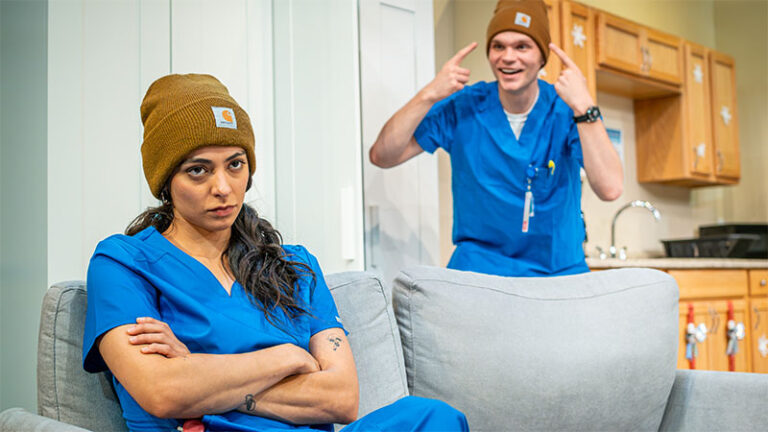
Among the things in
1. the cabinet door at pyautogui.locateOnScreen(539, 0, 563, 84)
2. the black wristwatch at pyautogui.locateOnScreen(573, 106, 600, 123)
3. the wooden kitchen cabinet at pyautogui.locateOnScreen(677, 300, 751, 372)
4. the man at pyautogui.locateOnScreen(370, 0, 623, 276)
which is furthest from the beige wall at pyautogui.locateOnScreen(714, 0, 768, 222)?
the black wristwatch at pyautogui.locateOnScreen(573, 106, 600, 123)

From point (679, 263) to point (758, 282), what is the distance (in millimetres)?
864

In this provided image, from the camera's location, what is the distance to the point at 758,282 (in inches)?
160

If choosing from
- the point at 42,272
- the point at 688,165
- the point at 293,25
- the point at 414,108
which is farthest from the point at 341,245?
the point at 688,165

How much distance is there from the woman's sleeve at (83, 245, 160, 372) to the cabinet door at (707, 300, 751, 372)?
329cm

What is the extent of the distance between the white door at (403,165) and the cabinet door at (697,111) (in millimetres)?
2467

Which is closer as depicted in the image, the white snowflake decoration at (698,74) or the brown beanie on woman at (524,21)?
the brown beanie on woman at (524,21)

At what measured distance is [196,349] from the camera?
1.18m

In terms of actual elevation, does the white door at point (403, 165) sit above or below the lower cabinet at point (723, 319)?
above

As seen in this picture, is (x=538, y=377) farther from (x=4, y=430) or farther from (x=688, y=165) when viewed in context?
(x=688, y=165)

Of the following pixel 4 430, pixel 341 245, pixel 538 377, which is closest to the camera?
pixel 4 430

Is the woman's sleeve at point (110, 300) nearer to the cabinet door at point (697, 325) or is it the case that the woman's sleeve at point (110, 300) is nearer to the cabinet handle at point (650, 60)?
the cabinet door at point (697, 325)

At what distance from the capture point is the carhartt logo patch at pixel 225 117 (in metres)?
1.25

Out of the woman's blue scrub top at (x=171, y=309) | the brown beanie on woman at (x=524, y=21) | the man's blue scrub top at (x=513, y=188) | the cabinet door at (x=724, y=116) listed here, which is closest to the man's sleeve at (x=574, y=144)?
the man's blue scrub top at (x=513, y=188)

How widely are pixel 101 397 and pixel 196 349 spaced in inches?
8.1
